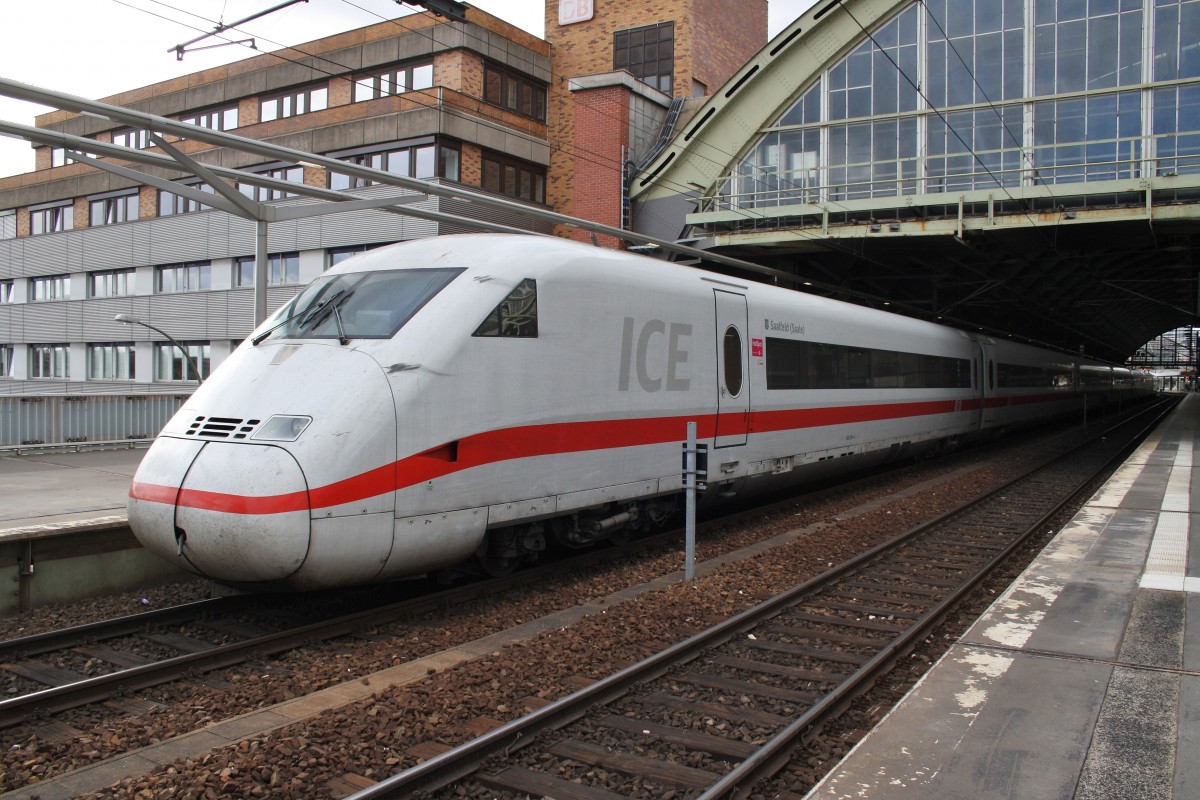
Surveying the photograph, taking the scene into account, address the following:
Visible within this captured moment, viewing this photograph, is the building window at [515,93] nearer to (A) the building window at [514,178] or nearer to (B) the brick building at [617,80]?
(B) the brick building at [617,80]

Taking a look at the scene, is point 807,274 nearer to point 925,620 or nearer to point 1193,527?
point 1193,527

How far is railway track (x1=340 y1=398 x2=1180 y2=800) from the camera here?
4.09 meters

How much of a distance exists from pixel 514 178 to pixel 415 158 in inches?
129

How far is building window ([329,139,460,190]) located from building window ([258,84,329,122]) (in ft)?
9.38

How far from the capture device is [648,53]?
28.9m

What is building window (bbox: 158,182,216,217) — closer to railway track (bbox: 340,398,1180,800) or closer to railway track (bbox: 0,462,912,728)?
railway track (bbox: 0,462,912,728)

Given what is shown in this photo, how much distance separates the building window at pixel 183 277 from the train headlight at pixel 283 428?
83.3ft

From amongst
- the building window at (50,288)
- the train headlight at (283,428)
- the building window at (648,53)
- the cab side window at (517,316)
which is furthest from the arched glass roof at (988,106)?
the building window at (50,288)

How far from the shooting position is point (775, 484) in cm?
1188

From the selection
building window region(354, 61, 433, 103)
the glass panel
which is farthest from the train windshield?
building window region(354, 61, 433, 103)

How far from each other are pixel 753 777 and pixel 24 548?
21.1ft

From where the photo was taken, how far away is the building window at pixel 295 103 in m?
27.3

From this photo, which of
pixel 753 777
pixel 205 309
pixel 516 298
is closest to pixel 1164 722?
pixel 753 777

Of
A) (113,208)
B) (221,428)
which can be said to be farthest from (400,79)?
(221,428)
